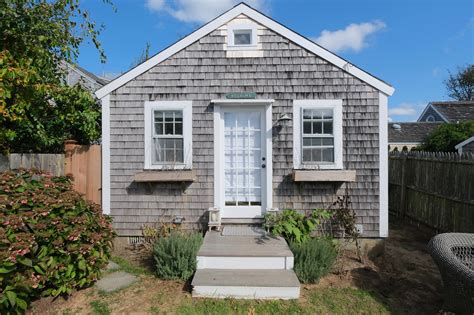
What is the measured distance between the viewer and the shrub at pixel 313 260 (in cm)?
443

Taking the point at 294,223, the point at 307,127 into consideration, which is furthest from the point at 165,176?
the point at 307,127

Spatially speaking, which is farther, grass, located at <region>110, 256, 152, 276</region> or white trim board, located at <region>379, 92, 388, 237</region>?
white trim board, located at <region>379, 92, 388, 237</region>

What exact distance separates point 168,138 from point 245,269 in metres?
2.73

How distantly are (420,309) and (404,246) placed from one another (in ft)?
8.75

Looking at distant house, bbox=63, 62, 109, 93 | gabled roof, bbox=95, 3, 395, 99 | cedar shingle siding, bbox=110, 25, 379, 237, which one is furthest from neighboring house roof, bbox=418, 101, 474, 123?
distant house, bbox=63, 62, 109, 93

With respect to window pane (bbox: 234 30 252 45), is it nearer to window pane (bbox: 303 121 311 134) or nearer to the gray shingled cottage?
the gray shingled cottage

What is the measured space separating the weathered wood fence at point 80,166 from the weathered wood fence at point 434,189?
6.90m

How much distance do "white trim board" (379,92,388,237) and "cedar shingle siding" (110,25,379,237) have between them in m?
0.08

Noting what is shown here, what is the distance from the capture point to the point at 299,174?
Result: 215 inches

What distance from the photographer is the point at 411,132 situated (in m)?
23.1

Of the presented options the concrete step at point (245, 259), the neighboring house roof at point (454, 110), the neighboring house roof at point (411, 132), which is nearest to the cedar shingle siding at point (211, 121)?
the concrete step at point (245, 259)

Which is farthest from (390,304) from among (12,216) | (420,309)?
(12,216)

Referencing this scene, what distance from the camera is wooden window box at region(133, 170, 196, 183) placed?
556 cm

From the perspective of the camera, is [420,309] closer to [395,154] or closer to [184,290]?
[184,290]
